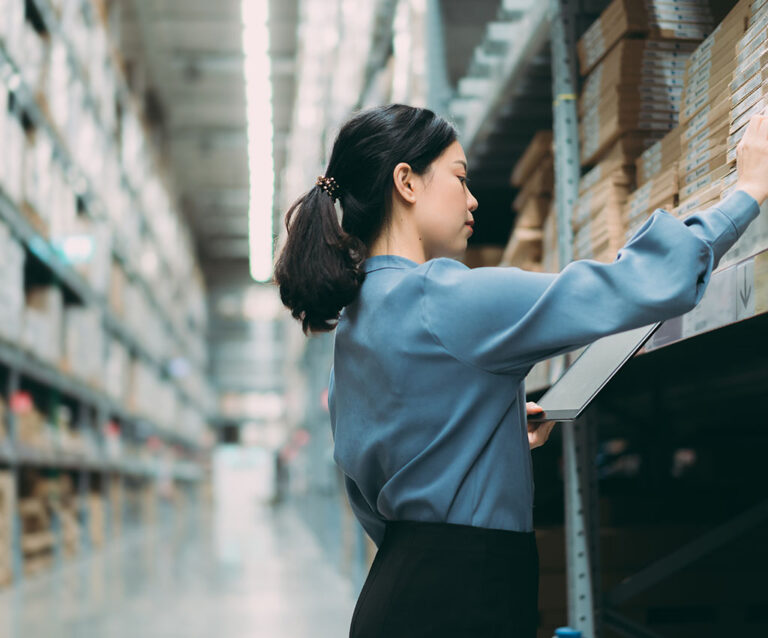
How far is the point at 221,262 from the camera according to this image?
31.0 metres

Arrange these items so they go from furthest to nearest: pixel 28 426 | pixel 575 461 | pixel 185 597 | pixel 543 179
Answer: pixel 28 426, pixel 185 597, pixel 543 179, pixel 575 461

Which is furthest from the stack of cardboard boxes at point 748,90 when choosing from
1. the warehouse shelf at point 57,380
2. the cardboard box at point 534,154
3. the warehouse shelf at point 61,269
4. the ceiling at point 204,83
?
the ceiling at point 204,83

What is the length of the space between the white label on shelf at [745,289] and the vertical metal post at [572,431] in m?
0.90

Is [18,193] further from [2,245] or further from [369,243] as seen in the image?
[369,243]

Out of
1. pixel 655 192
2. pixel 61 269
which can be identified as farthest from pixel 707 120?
pixel 61 269

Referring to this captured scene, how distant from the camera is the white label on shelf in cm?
139

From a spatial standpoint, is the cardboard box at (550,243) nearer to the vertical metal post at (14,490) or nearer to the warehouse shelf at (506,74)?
the warehouse shelf at (506,74)

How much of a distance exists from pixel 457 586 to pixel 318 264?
Answer: 1.63ft

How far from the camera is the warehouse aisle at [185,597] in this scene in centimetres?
506

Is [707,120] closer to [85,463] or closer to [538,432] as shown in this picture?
[538,432]

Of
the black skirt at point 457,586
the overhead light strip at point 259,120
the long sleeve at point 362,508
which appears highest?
the overhead light strip at point 259,120

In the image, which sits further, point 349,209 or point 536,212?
point 536,212

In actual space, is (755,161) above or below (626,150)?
below

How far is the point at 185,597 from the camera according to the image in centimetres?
648
